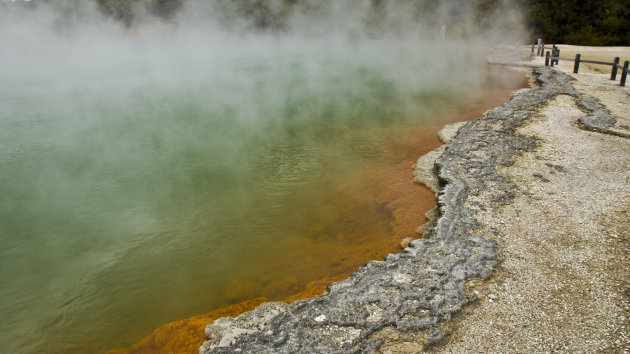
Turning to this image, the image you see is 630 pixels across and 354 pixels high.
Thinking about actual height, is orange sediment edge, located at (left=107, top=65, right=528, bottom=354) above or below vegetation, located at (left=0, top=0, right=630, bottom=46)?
below

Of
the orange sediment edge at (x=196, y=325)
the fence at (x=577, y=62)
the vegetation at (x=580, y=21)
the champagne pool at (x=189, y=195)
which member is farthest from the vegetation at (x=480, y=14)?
the orange sediment edge at (x=196, y=325)

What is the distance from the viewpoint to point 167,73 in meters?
12.6

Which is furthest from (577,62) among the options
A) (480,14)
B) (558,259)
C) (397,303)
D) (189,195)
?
(480,14)

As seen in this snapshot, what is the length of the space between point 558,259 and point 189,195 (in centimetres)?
345

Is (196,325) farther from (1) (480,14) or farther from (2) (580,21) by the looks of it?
(1) (480,14)

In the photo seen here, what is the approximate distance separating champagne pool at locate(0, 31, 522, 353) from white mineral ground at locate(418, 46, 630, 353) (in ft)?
3.04

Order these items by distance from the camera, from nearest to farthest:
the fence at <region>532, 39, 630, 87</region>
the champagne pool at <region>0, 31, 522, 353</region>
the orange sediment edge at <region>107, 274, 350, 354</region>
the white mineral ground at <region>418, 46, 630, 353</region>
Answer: the white mineral ground at <region>418, 46, 630, 353</region> → the orange sediment edge at <region>107, 274, 350, 354</region> → the champagne pool at <region>0, 31, 522, 353</region> → the fence at <region>532, 39, 630, 87</region>

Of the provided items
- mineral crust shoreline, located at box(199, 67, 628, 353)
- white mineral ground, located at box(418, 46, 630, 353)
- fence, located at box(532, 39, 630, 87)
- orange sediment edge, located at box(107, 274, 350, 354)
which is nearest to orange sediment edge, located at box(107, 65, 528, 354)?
orange sediment edge, located at box(107, 274, 350, 354)

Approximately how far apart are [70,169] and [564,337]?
558 cm

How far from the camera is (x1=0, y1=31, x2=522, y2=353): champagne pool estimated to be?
2.80m

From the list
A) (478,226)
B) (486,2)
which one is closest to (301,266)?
(478,226)

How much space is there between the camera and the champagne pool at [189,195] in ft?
9.20

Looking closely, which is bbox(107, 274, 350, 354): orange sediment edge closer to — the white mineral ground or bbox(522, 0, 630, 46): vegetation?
the white mineral ground

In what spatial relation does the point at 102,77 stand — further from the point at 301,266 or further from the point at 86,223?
the point at 301,266
